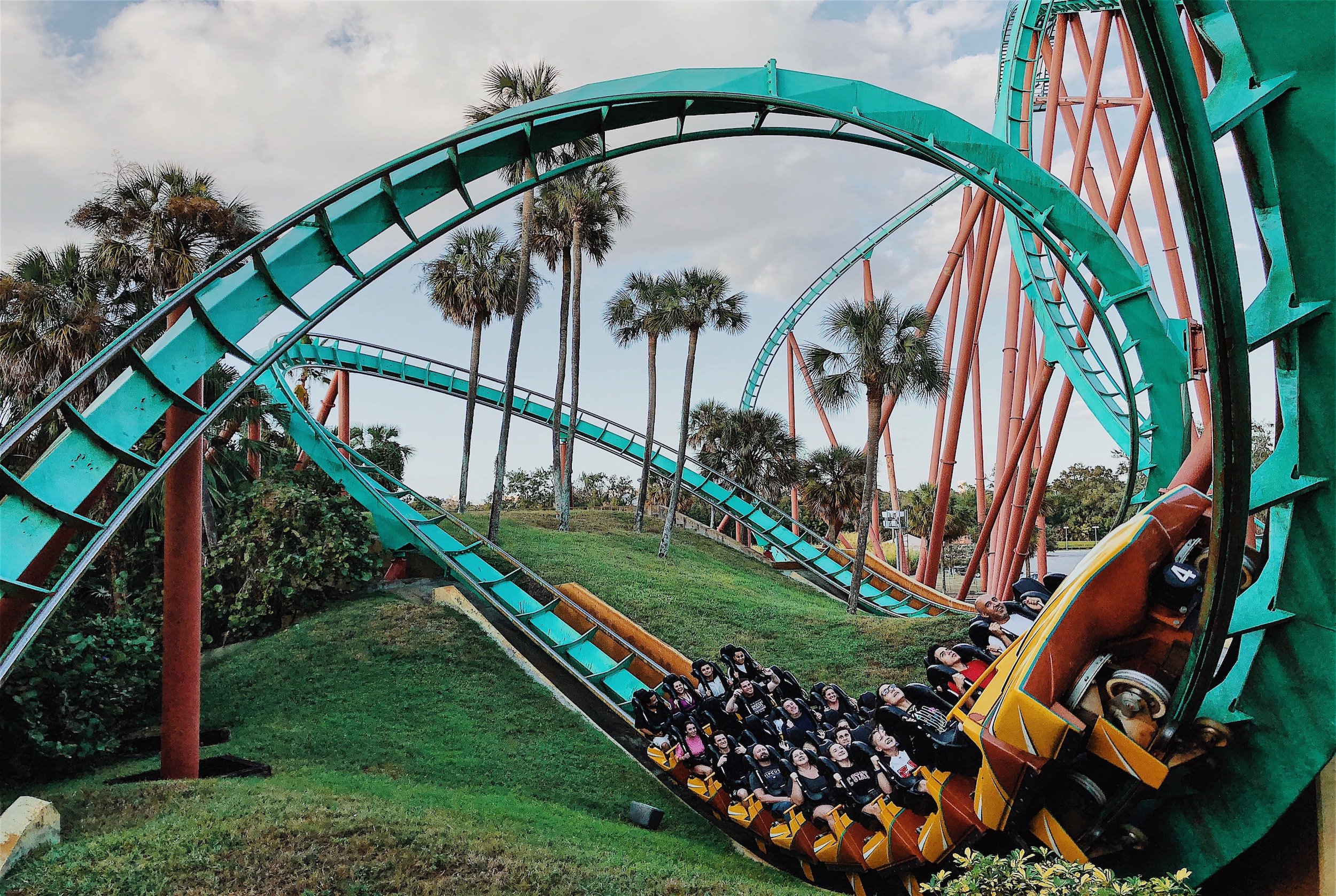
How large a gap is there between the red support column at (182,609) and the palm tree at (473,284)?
14.8 metres

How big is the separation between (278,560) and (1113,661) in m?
12.8

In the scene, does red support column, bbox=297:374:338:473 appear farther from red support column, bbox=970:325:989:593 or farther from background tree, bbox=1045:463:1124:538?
background tree, bbox=1045:463:1124:538

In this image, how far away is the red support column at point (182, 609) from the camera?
7.82m

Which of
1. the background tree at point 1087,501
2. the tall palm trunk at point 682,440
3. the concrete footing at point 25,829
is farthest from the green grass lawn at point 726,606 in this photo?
the background tree at point 1087,501

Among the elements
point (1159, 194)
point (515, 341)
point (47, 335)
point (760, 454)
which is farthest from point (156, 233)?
point (760, 454)

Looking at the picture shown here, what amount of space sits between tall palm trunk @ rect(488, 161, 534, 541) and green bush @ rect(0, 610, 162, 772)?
9.23 meters

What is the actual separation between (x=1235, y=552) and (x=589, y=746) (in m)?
8.02

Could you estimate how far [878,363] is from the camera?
1762 centimetres

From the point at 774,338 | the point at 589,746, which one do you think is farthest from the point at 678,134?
the point at 774,338

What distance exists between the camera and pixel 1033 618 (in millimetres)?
5715

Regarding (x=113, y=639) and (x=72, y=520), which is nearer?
(x=72, y=520)

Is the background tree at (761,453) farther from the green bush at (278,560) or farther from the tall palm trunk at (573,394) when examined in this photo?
the green bush at (278,560)

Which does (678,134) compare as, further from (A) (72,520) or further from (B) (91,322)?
(B) (91,322)

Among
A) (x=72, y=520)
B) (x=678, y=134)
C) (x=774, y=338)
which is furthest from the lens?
(x=774, y=338)
